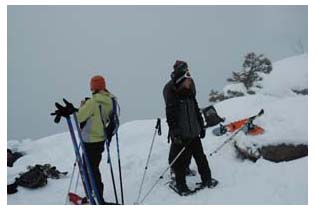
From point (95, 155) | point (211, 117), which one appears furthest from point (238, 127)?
point (95, 155)

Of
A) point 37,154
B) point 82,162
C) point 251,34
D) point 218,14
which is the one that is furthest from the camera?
point 218,14

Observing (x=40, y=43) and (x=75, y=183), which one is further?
(x=40, y=43)

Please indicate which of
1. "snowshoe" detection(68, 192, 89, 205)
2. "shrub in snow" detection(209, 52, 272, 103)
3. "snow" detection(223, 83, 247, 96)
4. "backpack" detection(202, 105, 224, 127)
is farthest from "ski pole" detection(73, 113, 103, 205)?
"shrub in snow" detection(209, 52, 272, 103)

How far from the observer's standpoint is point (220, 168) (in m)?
6.75

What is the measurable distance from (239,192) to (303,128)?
1.67 metres

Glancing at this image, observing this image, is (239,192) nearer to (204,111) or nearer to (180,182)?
(180,182)

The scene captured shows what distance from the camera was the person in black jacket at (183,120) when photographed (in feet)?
18.9

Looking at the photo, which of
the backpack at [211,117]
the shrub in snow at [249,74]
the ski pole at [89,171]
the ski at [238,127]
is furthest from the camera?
the shrub in snow at [249,74]

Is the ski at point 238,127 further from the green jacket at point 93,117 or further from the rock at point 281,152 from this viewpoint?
the green jacket at point 93,117

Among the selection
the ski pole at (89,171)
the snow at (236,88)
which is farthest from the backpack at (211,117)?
the snow at (236,88)

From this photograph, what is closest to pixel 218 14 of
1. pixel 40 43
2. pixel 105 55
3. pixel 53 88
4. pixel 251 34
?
pixel 251 34

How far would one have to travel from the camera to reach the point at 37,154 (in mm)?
8812

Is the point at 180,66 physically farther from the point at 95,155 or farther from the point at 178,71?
the point at 95,155

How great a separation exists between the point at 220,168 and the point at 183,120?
1416 millimetres
